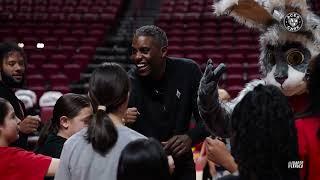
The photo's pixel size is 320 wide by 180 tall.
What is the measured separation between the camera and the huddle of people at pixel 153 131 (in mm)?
1611

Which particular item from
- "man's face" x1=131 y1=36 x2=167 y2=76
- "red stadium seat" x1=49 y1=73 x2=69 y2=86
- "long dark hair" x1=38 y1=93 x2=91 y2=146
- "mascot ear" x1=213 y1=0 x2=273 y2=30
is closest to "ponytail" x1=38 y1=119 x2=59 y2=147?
"long dark hair" x1=38 y1=93 x2=91 y2=146

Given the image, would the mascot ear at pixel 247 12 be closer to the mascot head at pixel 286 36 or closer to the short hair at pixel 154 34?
the mascot head at pixel 286 36

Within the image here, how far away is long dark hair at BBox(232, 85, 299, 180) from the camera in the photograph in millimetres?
1561

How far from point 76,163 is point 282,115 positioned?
0.80m

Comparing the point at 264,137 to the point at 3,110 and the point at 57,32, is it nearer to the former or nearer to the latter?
the point at 3,110

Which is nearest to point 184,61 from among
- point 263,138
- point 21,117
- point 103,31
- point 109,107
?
point 109,107

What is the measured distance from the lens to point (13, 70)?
11.1 feet

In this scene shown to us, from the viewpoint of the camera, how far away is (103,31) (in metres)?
12.1

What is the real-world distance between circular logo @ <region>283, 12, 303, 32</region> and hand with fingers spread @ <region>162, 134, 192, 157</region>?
2.24ft

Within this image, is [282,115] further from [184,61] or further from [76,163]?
[184,61]

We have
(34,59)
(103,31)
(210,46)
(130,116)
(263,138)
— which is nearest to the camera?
(263,138)

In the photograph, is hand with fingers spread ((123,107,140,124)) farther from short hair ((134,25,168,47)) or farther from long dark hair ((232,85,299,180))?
long dark hair ((232,85,299,180))

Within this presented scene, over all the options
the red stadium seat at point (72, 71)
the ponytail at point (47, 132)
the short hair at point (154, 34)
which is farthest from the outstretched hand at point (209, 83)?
the red stadium seat at point (72, 71)

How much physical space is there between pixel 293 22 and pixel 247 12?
23 cm
